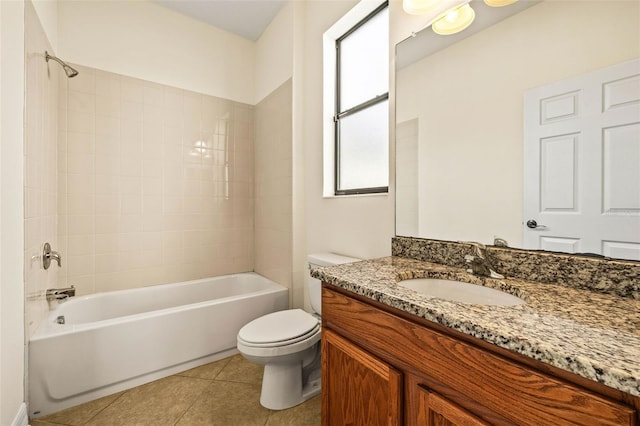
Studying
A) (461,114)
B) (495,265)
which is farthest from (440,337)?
(461,114)

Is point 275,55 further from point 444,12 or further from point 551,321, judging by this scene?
point 551,321

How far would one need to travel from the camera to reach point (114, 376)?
1635 millimetres

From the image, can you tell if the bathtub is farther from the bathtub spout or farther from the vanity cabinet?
the vanity cabinet

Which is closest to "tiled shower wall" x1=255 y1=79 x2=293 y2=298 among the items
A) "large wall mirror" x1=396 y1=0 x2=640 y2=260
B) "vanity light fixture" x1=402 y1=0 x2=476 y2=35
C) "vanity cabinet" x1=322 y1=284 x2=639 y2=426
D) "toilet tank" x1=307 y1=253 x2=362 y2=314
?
"toilet tank" x1=307 y1=253 x2=362 y2=314

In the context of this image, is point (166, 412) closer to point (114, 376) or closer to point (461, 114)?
point (114, 376)

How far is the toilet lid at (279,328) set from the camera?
4.84 feet

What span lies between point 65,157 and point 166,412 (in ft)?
6.09

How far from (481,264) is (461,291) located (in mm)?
126

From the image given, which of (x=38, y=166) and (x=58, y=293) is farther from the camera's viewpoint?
(x=58, y=293)

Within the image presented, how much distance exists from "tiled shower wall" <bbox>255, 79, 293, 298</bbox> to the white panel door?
1.62 meters

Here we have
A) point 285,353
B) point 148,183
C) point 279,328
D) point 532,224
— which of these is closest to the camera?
point 532,224

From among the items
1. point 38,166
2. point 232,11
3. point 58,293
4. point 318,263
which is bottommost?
point 58,293

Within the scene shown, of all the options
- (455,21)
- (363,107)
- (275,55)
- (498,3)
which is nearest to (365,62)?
(363,107)

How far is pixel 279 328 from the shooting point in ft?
5.21
